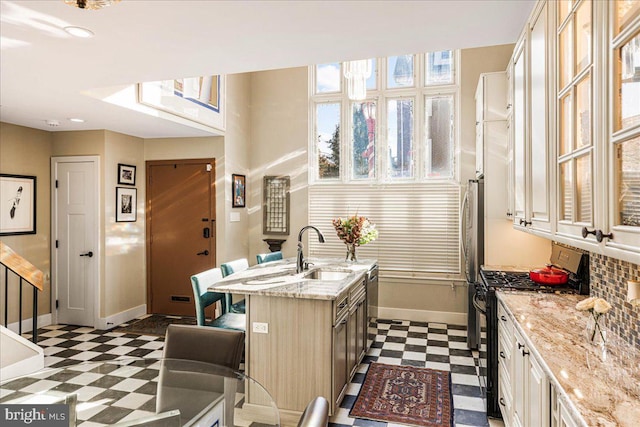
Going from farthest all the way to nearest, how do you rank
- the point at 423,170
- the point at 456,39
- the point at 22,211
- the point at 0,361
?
the point at 423,170, the point at 22,211, the point at 0,361, the point at 456,39

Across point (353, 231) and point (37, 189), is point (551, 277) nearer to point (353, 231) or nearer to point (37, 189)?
point (353, 231)

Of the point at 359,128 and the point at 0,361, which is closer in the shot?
the point at 0,361

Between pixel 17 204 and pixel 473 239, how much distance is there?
5098 mm

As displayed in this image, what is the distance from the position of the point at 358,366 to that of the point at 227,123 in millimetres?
3538

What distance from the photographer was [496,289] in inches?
111

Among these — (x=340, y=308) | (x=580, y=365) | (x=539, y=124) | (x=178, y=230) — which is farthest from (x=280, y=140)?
(x=580, y=365)

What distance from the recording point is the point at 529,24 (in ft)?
7.39

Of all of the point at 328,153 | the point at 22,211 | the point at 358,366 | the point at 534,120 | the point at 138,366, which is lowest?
the point at 358,366

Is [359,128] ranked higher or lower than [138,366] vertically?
higher

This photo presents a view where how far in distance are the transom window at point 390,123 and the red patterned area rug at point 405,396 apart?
8.69ft

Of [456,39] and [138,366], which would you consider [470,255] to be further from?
[138,366]

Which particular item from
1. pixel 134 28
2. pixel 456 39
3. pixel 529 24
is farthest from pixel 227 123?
pixel 529 24

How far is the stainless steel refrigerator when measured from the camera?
407 cm

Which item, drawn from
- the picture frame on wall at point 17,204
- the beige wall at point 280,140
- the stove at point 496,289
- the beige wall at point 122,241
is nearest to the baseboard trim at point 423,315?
the beige wall at point 280,140
